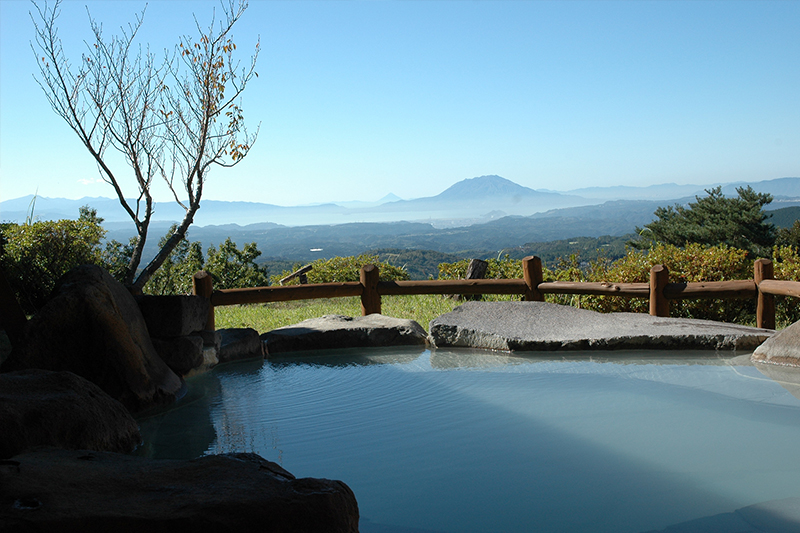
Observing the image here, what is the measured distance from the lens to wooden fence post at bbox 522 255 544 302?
7457mm

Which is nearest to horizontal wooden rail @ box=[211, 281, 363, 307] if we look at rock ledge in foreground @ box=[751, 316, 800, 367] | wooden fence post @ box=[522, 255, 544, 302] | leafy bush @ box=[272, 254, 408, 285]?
wooden fence post @ box=[522, 255, 544, 302]

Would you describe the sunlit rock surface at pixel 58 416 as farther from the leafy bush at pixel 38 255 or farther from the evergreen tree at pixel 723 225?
the evergreen tree at pixel 723 225

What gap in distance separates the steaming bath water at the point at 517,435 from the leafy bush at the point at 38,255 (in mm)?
4955

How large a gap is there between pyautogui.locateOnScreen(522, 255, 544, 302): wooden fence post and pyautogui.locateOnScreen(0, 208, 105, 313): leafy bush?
697cm

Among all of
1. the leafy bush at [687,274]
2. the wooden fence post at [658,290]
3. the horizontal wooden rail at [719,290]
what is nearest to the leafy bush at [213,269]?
the leafy bush at [687,274]

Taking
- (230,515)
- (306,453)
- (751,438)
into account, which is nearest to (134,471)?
(230,515)

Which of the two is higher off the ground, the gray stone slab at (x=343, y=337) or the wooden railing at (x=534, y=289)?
the wooden railing at (x=534, y=289)

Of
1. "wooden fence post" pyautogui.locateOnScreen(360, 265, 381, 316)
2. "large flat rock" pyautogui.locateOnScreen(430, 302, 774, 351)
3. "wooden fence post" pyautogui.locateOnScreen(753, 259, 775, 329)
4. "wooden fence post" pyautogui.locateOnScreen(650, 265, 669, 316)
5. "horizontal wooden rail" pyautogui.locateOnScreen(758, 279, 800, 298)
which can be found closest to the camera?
"horizontal wooden rail" pyautogui.locateOnScreen(758, 279, 800, 298)

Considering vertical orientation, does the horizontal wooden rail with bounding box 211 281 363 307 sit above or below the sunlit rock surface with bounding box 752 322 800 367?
above

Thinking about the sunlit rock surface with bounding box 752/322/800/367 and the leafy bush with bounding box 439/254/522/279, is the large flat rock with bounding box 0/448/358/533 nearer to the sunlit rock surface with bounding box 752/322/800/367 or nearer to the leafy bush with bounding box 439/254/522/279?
the sunlit rock surface with bounding box 752/322/800/367

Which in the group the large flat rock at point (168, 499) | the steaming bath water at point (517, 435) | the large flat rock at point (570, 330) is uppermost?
the large flat rock at point (168, 499)

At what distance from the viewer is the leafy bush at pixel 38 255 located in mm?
9031

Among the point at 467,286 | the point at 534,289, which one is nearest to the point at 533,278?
the point at 534,289

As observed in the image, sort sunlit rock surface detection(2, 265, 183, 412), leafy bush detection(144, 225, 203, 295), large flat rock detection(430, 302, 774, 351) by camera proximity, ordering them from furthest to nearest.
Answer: leafy bush detection(144, 225, 203, 295) < large flat rock detection(430, 302, 774, 351) < sunlit rock surface detection(2, 265, 183, 412)
